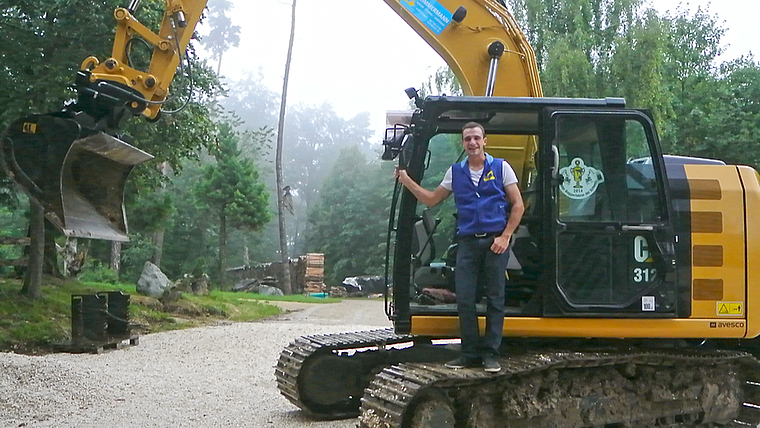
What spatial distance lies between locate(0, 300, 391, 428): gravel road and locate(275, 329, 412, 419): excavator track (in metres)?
0.16

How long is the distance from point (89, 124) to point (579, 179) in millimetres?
3618

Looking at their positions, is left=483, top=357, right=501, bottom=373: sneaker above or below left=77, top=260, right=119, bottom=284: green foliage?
above

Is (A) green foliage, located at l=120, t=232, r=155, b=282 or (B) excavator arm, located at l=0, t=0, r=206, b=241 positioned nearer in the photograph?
(B) excavator arm, located at l=0, t=0, r=206, b=241

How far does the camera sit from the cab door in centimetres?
501

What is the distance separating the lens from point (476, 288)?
4785 mm

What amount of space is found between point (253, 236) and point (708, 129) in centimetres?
3021

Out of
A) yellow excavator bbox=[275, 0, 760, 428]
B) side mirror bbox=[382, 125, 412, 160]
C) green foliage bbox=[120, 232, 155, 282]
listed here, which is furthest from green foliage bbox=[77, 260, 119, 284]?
yellow excavator bbox=[275, 0, 760, 428]

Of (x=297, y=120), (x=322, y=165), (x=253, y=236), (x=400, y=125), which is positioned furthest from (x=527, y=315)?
(x=297, y=120)

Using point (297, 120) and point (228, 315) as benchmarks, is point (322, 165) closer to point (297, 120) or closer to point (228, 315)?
point (297, 120)

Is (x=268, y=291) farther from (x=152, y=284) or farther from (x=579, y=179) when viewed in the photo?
(x=579, y=179)

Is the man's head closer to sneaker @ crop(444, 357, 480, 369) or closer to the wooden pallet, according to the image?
sneaker @ crop(444, 357, 480, 369)

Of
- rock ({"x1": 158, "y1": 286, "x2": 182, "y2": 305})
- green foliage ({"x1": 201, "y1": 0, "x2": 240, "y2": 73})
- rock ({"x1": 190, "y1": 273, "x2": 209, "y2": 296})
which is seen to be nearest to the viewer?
rock ({"x1": 158, "y1": 286, "x2": 182, "y2": 305})

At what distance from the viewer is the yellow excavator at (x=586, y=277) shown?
16.3 feet

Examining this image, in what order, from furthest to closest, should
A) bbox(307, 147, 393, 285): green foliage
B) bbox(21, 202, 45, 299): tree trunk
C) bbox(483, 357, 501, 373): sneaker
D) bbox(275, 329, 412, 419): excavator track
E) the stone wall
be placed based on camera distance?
bbox(307, 147, 393, 285): green foliage
the stone wall
bbox(21, 202, 45, 299): tree trunk
bbox(275, 329, 412, 419): excavator track
bbox(483, 357, 501, 373): sneaker
